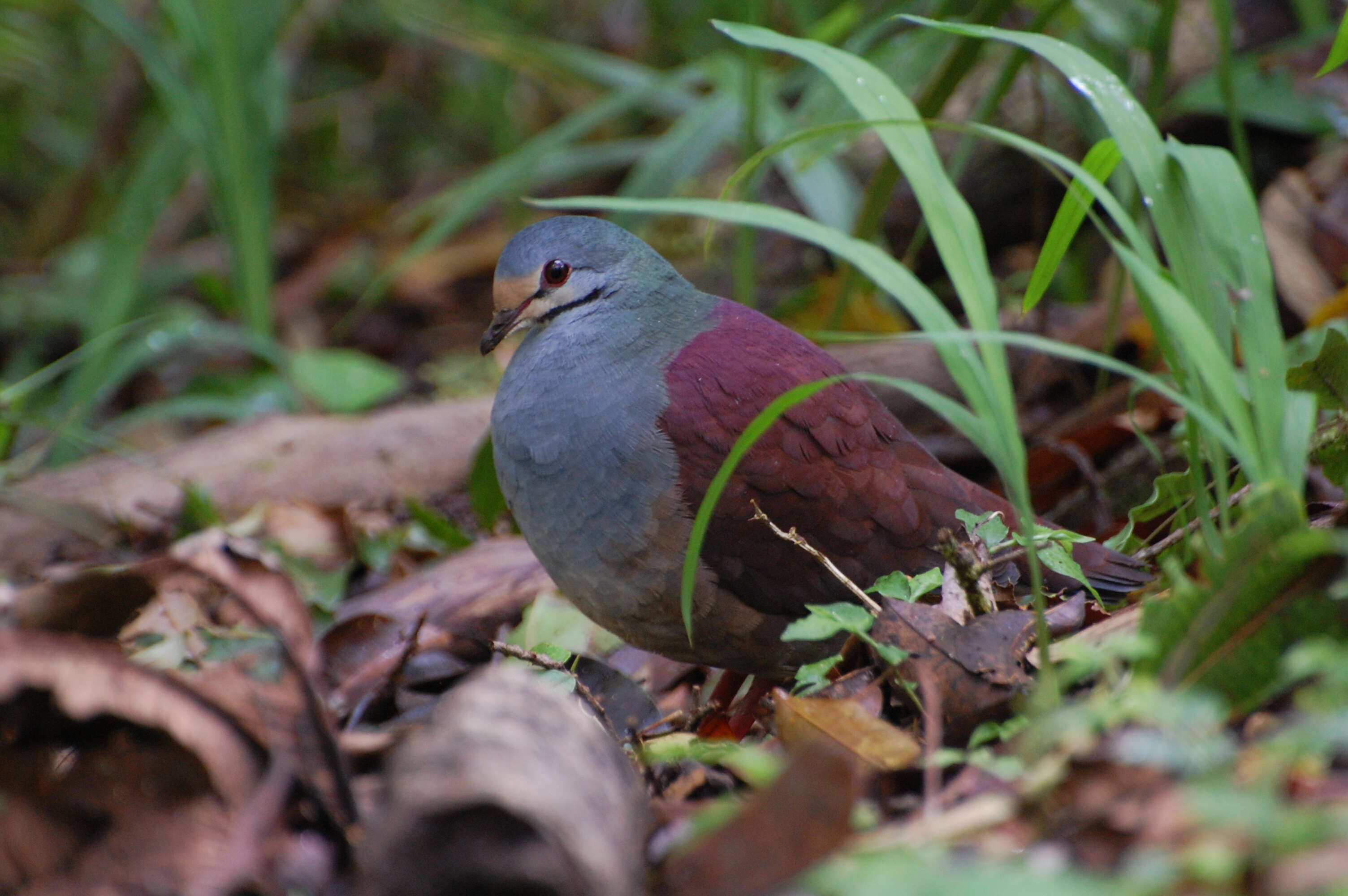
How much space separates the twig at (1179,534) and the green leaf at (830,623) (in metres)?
0.55

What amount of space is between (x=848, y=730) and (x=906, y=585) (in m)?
0.38

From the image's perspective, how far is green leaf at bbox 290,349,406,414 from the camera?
4.76 m

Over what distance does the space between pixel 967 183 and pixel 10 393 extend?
3.19 m

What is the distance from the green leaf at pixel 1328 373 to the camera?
204 cm

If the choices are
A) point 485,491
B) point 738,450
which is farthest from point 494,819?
point 485,491

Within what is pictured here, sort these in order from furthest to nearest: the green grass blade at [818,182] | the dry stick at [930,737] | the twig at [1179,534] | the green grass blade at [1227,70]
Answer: the green grass blade at [818,182], the green grass blade at [1227,70], the twig at [1179,534], the dry stick at [930,737]

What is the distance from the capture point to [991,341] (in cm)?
158

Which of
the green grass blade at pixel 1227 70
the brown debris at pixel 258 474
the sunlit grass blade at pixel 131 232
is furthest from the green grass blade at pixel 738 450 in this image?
the sunlit grass blade at pixel 131 232

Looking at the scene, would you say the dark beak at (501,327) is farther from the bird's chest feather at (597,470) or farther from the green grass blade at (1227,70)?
the green grass blade at (1227,70)

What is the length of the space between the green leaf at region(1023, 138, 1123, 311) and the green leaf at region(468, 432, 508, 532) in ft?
5.47

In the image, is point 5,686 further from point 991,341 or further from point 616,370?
point 616,370

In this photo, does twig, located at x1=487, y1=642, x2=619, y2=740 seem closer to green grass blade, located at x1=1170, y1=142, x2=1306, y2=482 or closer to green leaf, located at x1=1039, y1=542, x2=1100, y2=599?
green leaf, located at x1=1039, y1=542, x2=1100, y2=599

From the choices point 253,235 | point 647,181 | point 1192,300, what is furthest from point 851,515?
point 253,235

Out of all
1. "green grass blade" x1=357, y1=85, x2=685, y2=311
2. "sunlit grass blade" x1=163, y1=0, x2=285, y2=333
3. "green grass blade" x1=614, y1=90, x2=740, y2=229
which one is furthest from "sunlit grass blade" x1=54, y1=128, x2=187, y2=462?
"green grass blade" x1=614, y1=90, x2=740, y2=229
